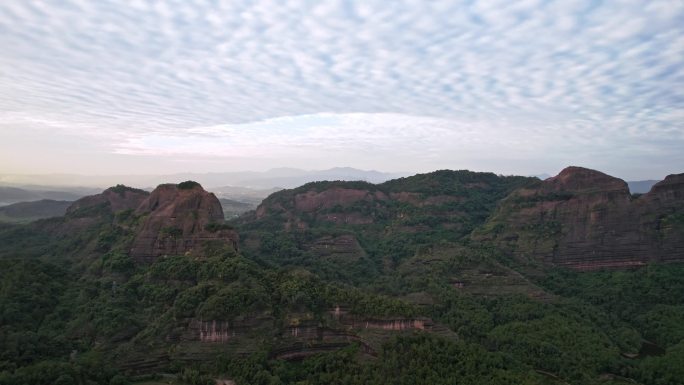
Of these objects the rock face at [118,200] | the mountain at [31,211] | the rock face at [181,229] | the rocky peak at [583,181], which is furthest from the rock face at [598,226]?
the mountain at [31,211]

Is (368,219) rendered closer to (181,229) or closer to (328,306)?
(181,229)

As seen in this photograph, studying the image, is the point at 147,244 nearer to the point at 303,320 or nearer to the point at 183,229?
the point at 183,229

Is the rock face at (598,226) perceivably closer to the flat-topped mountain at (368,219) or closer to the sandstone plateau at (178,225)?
the flat-topped mountain at (368,219)

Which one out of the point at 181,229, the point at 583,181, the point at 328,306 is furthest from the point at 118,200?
the point at 583,181

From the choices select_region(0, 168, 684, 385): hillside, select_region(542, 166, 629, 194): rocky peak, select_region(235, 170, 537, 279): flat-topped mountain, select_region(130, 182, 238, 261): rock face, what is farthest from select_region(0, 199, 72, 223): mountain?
select_region(542, 166, 629, 194): rocky peak

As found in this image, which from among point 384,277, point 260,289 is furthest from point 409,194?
point 260,289

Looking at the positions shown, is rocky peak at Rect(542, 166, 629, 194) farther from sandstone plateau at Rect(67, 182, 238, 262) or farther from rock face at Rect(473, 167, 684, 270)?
sandstone plateau at Rect(67, 182, 238, 262)
